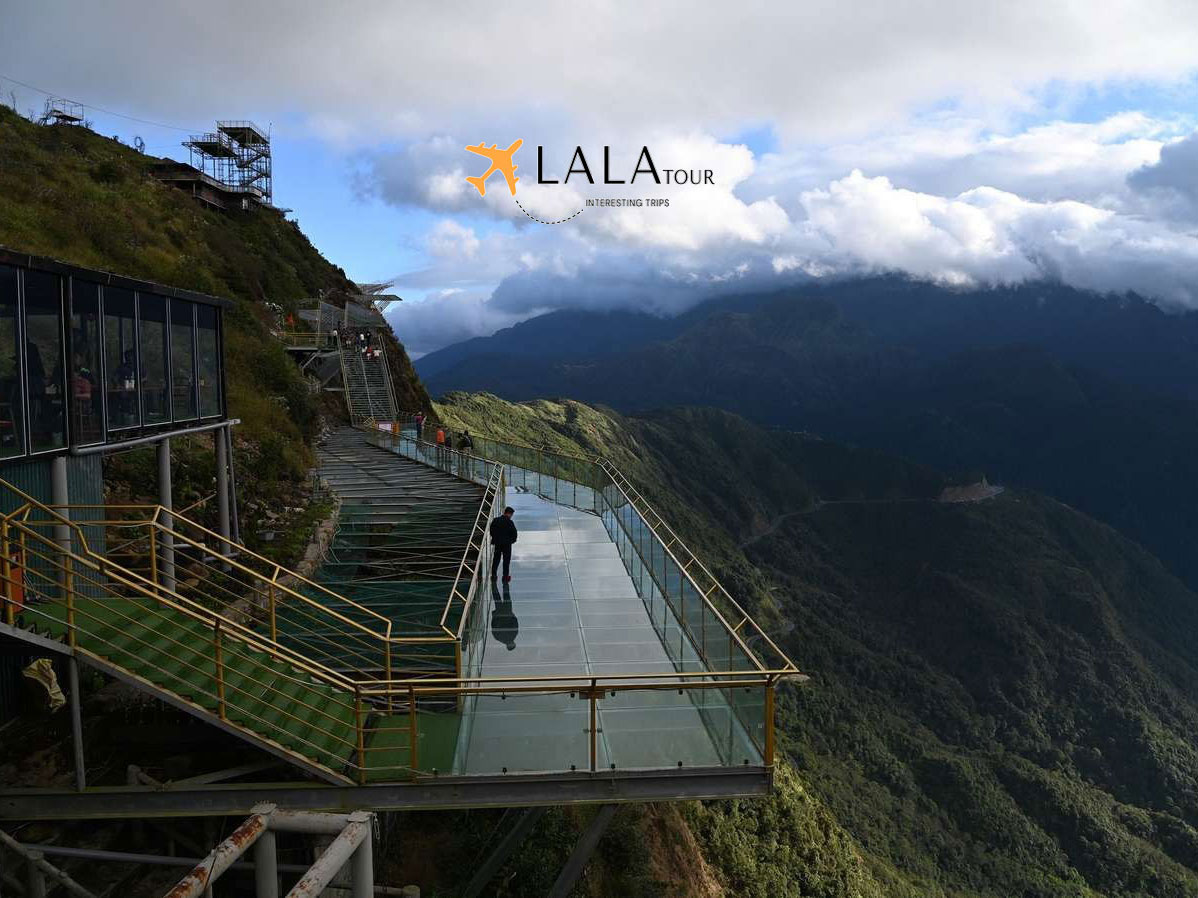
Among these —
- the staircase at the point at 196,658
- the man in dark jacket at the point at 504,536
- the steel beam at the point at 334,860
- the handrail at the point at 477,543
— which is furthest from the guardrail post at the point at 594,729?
the man in dark jacket at the point at 504,536

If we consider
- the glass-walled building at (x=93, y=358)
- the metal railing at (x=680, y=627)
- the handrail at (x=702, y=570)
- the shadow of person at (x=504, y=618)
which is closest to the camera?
the metal railing at (x=680, y=627)

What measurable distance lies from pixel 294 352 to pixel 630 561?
→ 26.5 meters

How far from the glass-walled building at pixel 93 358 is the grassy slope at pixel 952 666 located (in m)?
14.4

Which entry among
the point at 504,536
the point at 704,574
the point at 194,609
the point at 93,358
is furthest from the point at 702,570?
the point at 93,358

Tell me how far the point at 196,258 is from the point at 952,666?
4573 inches

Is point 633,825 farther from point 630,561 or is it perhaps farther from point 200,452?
point 200,452

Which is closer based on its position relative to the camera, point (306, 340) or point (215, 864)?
point (215, 864)

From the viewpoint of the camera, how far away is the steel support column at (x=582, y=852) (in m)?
8.50

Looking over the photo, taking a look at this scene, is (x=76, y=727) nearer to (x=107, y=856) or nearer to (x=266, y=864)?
(x=107, y=856)

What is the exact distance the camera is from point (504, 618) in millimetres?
11797

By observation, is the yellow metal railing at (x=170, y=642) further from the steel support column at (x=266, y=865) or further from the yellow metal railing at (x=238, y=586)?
the steel support column at (x=266, y=865)

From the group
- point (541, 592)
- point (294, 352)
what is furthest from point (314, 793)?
point (294, 352)

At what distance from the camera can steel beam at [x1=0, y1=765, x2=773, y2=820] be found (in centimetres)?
743

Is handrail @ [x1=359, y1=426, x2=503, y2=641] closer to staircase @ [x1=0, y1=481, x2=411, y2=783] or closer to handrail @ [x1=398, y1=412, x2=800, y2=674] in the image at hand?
staircase @ [x1=0, y1=481, x2=411, y2=783]
